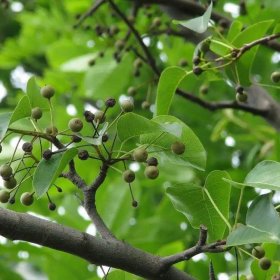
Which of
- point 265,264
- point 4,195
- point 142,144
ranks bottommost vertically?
point 265,264

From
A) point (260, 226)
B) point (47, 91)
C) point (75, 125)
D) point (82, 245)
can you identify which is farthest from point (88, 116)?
point (260, 226)

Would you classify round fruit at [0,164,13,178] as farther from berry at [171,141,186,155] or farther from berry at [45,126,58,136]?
berry at [171,141,186,155]

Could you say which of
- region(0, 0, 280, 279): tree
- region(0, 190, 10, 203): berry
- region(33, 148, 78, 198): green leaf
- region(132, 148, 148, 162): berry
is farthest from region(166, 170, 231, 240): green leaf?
region(0, 190, 10, 203): berry

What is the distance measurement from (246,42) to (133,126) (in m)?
0.41

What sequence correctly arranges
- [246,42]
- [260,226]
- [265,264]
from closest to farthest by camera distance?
[260,226] < [265,264] < [246,42]

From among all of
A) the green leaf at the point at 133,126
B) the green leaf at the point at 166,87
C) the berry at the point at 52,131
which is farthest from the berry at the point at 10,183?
the green leaf at the point at 166,87

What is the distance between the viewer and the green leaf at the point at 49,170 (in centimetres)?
123

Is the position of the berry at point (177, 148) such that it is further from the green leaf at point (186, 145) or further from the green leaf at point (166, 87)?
the green leaf at point (166, 87)

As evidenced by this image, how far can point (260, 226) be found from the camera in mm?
1146

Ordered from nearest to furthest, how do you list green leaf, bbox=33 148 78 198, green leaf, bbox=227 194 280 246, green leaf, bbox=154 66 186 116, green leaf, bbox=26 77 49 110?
green leaf, bbox=227 194 280 246 < green leaf, bbox=33 148 78 198 < green leaf, bbox=26 77 49 110 < green leaf, bbox=154 66 186 116

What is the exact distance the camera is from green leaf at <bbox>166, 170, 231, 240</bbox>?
53.4 inches

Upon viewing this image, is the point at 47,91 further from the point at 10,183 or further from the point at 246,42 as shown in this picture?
the point at 246,42

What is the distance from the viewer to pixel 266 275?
1474 millimetres

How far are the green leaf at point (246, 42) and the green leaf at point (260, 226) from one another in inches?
17.6
